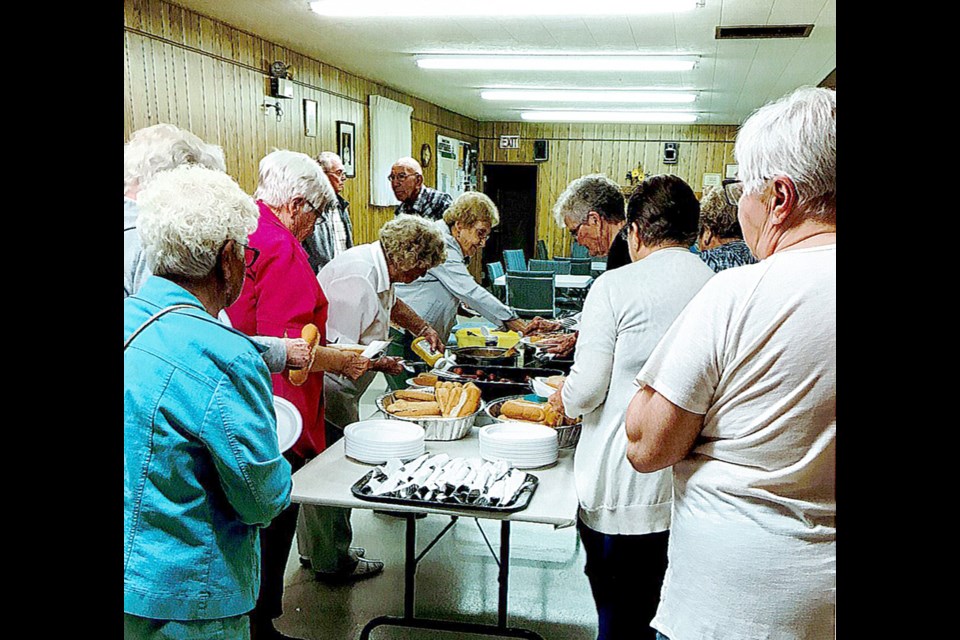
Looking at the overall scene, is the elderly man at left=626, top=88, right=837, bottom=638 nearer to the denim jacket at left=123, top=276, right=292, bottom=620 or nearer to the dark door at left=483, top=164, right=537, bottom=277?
the denim jacket at left=123, top=276, right=292, bottom=620

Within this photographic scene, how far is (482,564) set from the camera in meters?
3.40

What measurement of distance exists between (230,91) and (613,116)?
249 inches

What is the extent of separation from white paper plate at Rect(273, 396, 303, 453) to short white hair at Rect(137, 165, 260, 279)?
63 cm

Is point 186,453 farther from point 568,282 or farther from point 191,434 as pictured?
point 568,282

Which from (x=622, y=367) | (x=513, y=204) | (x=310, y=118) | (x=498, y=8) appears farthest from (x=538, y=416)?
(x=513, y=204)

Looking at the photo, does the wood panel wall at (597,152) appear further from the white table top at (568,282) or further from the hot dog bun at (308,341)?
the hot dog bun at (308,341)

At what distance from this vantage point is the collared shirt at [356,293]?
2873mm

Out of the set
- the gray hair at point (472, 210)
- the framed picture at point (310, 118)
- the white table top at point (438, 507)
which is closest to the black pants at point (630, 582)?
the white table top at point (438, 507)

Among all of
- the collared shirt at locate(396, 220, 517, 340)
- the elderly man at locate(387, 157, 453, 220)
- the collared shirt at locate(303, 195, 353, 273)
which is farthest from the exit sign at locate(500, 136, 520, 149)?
the collared shirt at locate(396, 220, 517, 340)

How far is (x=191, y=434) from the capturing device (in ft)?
4.39

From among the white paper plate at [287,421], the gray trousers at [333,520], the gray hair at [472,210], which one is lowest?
the gray trousers at [333,520]

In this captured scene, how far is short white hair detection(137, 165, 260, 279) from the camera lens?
4.68 ft

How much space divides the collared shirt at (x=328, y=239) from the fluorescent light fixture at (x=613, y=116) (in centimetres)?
615

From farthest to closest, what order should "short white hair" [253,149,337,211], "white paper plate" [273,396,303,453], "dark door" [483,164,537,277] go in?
"dark door" [483,164,537,277]
"short white hair" [253,149,337,211]
"white paper plate" [273,396,303,453]
